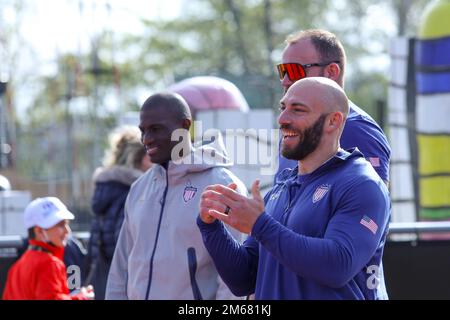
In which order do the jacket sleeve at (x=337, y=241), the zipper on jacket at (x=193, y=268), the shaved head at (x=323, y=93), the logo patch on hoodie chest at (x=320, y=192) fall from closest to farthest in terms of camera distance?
the jacket sleeve at (x=337, y=241) < the logo patch on hoodie chest at (x=320, y=192) < the shaved head at (x=323, y=93) < the zipper on jacket at (x=193, y=268)

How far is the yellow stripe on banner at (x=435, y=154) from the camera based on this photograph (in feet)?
41.3

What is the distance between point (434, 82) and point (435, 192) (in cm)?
140

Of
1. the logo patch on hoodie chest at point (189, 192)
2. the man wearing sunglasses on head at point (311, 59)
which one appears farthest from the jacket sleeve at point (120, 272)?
the man wearing sunglasses on head at point (311, 59)

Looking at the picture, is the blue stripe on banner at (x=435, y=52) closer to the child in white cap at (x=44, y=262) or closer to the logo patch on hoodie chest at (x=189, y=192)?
the child in white cap at (x=44, y=262)

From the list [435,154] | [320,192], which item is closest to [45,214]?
[320,192]

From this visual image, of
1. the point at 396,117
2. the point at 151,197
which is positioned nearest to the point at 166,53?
the point at 396,117

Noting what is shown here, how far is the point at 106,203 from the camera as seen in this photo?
740 cm

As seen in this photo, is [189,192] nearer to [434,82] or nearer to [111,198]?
[111,198]

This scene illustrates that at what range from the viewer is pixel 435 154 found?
1261 cm

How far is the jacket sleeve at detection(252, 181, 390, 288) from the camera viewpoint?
367cm

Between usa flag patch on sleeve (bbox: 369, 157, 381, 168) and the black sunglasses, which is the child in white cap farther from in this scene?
usa flag patch on sleeve (bbox: 369, 157, 381, 168)

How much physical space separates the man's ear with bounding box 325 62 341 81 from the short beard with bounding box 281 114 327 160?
4.12ft

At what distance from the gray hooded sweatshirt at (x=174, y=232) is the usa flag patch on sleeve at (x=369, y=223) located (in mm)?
1469

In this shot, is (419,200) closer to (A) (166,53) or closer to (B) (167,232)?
(B) (167,232)
